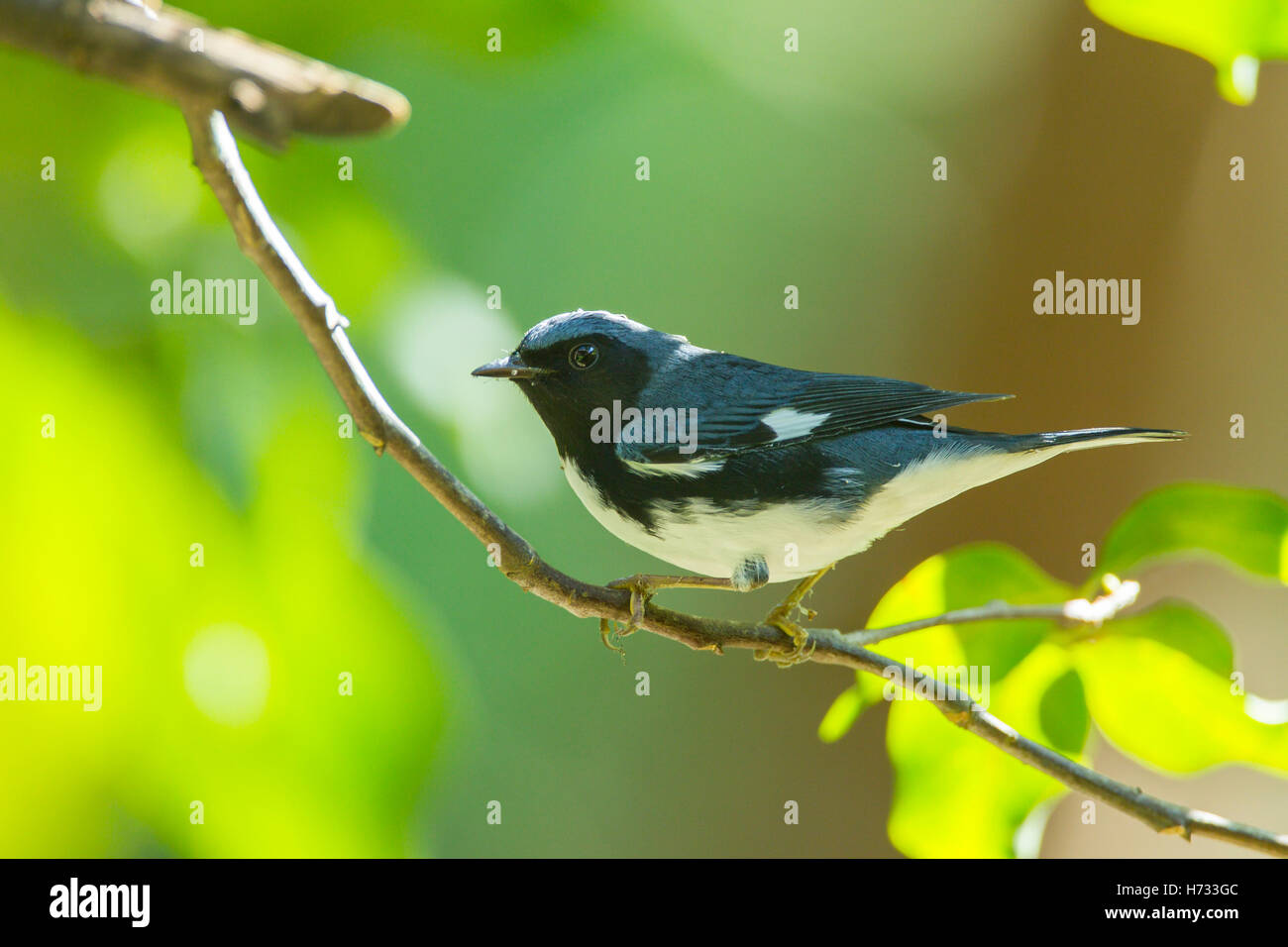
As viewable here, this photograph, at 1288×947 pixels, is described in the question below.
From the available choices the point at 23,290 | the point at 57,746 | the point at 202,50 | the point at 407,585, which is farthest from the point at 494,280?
the point at 202,50

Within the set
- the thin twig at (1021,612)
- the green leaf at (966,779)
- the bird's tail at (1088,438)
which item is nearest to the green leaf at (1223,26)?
the bird's tail at (1088,438)

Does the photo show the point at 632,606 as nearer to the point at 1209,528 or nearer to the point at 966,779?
the point at 966,779

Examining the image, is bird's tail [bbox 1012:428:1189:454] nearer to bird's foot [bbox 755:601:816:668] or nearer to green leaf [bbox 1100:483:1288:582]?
green leaf [bbox 1100:483:1288:582]

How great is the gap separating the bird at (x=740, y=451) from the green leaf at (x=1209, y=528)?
81 mm

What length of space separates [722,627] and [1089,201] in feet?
3.53

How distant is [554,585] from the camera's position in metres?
0.81

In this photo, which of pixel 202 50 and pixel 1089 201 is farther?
pixel 1089 201

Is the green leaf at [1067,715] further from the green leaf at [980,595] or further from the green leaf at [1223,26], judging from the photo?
the green leaf at [1223,26]

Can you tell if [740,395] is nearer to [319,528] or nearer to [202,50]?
[319,528]

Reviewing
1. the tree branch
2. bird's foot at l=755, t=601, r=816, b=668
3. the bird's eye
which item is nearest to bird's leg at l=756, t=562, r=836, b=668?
bird's foot at l=755, t=601, r=816, b=668

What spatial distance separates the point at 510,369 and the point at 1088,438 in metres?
0.63

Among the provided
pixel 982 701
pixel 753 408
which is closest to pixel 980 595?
pixel 982 701

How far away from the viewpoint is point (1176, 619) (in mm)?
970

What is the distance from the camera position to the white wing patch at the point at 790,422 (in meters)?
1.13
